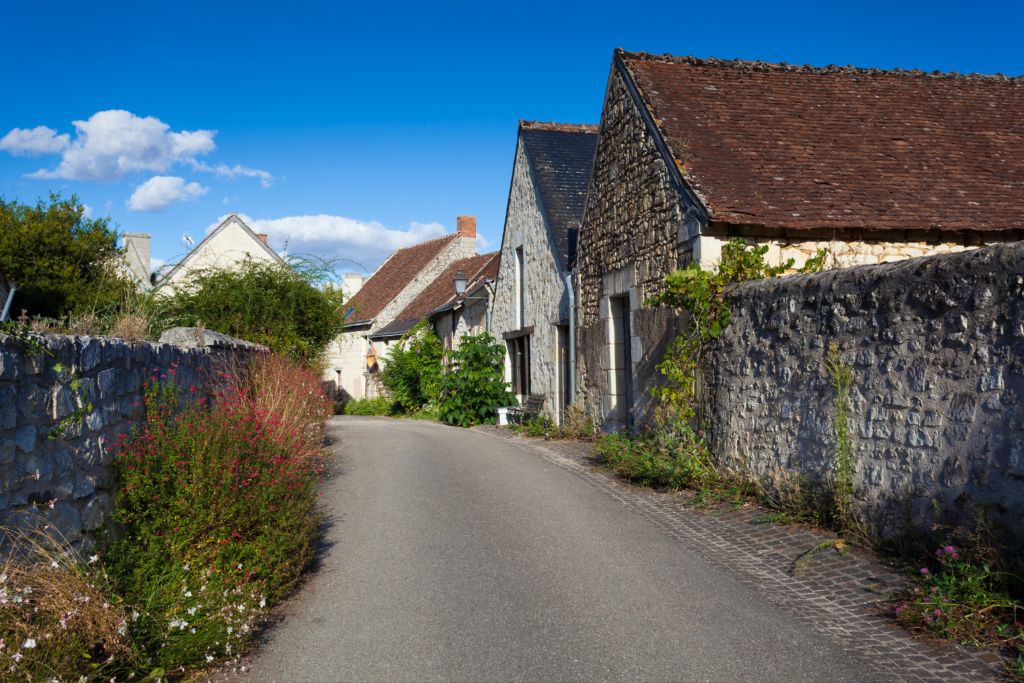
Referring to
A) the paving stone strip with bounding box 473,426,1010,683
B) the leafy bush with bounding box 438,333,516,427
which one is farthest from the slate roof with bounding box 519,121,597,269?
the paving stone strip with bounding box 473,426,1010,683

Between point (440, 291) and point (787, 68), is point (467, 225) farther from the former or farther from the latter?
point (787, 68)

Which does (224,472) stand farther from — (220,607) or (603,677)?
(603,677)

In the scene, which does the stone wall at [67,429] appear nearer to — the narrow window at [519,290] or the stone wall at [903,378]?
the stone wall at [903,378]

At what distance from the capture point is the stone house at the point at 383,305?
93.7 feet

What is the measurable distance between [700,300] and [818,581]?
349 cm

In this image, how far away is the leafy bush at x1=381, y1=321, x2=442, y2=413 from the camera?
20453mm

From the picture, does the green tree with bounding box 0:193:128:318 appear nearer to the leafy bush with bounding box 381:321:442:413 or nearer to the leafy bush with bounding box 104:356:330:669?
the leafy bush with bounding box 381:321:442:413

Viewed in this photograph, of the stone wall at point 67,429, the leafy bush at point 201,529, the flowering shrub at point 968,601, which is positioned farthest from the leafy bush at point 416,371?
the flowering shrub at point 968,601

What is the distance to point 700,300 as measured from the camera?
7480mm

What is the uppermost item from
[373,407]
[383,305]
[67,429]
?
[383,305]

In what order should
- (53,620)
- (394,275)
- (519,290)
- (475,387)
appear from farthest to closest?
(394,275) < (519,290) < (475,387) < (53,620)

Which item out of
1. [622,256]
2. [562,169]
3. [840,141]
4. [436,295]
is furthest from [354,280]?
[840,141]

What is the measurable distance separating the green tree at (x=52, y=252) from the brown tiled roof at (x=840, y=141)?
11.6 metres

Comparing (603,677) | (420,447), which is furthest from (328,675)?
(420,447)
